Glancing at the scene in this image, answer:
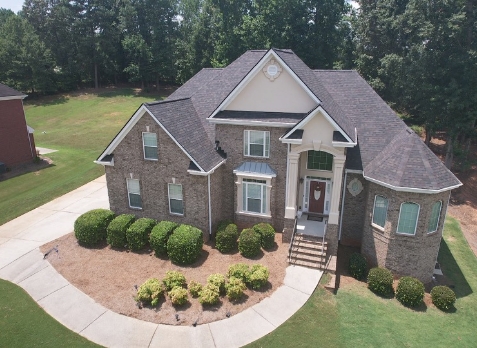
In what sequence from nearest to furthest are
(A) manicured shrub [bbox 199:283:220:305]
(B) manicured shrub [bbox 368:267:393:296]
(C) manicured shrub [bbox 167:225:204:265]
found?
(A) manicured shrub [bbox 199:283:220:305], (B) manicured shrub [bbox 368:267:393:296], (C) manicured shrub [bbox 167:225:204:265]

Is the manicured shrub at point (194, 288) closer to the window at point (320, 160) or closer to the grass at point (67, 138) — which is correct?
the window at point (320, 160)

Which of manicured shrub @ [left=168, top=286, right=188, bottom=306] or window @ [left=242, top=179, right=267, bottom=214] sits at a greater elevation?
window @ [left=242, top=179, right=267, bottom=214]

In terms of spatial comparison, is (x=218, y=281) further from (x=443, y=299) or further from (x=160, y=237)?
(x=443, y=299)

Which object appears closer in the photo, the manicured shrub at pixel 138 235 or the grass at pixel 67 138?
the manicured shrub at pixel 138 235

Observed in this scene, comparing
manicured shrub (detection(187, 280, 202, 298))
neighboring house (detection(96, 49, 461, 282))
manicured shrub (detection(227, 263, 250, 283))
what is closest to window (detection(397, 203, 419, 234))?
neighboring house (detection(96, 49, 461, 282))

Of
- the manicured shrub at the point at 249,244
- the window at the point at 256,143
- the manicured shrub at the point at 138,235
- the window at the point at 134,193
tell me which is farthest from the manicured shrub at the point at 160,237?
the window at the point at 256,143

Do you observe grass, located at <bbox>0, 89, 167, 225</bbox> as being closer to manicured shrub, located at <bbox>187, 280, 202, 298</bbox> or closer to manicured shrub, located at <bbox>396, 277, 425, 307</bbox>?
manicured shrub, located at <bbox>187, 280, 202, 298</bbox>

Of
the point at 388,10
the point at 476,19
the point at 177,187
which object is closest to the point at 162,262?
the point at 177,187
